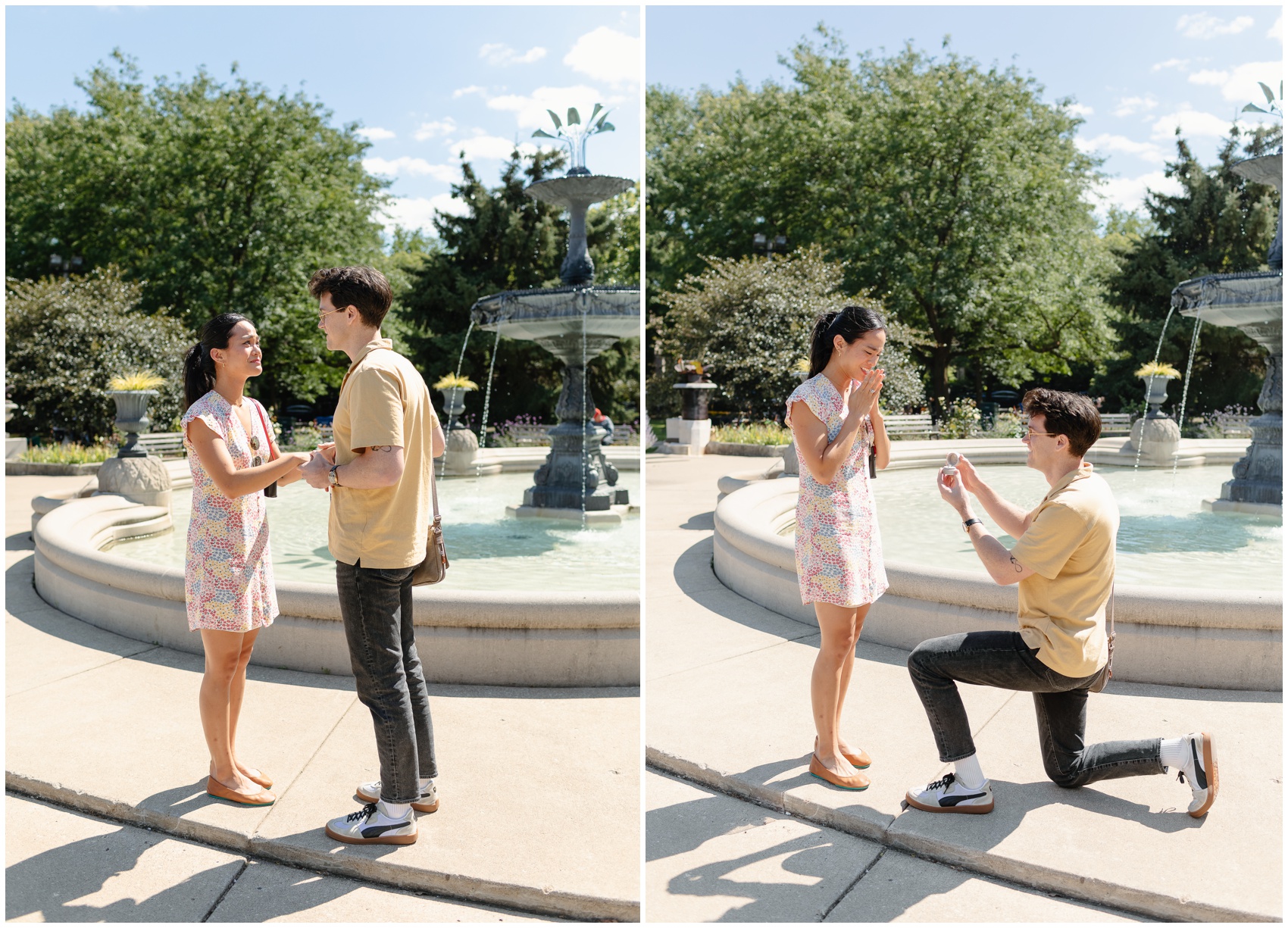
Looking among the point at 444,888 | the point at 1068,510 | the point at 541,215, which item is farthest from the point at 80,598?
the point at 541,215

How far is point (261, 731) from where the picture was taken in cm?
411

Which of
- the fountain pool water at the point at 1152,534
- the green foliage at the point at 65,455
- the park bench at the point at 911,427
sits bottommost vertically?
the fountain pool water at the point at 1152,534

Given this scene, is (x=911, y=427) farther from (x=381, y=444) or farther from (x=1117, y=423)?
(x=381, y=444)

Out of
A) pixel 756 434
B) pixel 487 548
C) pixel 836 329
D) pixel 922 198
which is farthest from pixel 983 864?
pixel 922 198

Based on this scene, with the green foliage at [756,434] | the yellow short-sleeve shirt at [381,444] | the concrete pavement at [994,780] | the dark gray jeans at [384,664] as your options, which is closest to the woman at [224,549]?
the yellow short-sleeve shirt at [381,444]

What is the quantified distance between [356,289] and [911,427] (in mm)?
20317

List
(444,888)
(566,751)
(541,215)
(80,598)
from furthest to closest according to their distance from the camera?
1. (541,215)
2. (80,598)
3. (566,751)
4. (444,888)

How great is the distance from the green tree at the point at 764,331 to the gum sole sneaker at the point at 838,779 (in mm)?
19872

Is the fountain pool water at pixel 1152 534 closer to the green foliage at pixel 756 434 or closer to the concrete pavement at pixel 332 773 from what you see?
the concrete pavement at pixel 332 773

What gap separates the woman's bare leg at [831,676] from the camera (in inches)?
140

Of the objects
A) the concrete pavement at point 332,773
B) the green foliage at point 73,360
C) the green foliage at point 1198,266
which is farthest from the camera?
the green foliage at point 1198,266

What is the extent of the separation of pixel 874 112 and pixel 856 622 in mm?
30054

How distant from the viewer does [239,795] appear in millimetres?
3410

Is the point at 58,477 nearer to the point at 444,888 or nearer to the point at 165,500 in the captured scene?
the point at 165,500
